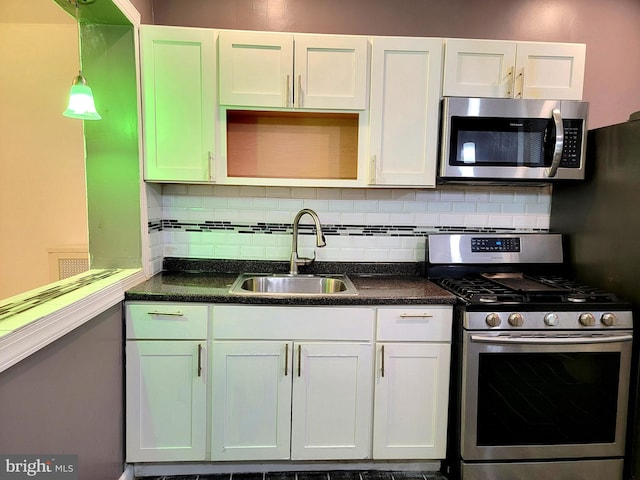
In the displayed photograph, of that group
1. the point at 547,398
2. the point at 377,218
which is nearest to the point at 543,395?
the point at 547,398

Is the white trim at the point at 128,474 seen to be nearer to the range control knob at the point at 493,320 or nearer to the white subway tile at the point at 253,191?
the white subway tile at the point at 253,191

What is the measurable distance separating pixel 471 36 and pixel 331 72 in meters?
0.94

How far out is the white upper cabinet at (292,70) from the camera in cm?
187

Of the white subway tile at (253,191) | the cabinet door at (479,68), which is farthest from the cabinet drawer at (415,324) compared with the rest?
the cabinet door at (479,68)

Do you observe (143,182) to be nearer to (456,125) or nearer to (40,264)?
(40,264)

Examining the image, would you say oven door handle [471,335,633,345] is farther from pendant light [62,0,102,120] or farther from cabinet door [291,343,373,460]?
pendant light [62,0,102,120]

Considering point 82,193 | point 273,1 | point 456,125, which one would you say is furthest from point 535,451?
point 82,193

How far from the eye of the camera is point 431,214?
2.31 meters

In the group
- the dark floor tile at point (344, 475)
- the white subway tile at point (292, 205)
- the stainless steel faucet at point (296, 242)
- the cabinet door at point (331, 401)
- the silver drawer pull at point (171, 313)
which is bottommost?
the dark floor tile at point (344, 475)

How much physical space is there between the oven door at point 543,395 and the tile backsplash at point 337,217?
0.80 m

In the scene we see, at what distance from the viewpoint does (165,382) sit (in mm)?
1750

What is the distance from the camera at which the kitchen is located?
217 centimetres

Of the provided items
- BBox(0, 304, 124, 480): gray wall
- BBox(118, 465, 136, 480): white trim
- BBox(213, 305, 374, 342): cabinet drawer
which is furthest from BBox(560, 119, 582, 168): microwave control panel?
BBox(118, 465, 136, 480): white trim

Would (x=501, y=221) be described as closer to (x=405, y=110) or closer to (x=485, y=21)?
(x=405, y=110)
